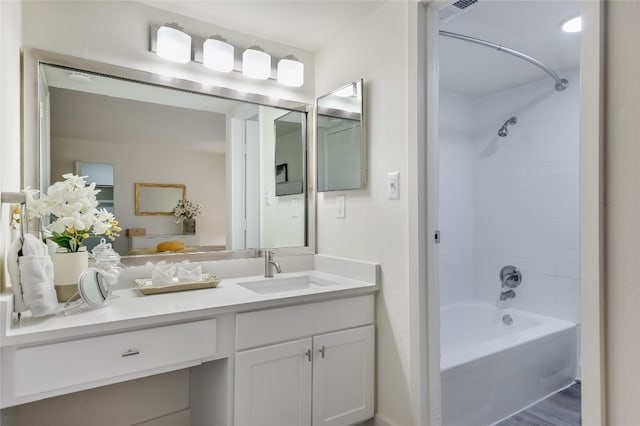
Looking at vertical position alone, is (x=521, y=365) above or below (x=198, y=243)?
below

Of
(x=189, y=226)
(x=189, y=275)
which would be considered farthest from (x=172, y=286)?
(x=189, y=226)

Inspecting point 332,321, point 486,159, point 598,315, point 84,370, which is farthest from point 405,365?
point 486,159

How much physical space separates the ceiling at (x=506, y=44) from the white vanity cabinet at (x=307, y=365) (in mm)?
1551

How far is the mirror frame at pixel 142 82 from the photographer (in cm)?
156

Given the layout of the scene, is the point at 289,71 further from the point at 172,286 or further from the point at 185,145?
the point at 172,286

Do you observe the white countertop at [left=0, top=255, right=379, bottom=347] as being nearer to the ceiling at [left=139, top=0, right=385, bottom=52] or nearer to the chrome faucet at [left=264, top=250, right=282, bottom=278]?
the chrome faucet at [left=264, top=250, right=282, bottom=278]

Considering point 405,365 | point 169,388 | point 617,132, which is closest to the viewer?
point 617,132

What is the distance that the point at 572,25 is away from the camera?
2.06m

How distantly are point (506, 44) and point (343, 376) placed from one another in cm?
220

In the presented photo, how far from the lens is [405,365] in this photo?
1.74 m

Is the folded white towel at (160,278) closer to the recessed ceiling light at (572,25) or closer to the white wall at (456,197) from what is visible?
the white wall at (456,197)

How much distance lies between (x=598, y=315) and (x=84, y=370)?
1.59 metres

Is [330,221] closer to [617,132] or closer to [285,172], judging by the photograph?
[285,172]

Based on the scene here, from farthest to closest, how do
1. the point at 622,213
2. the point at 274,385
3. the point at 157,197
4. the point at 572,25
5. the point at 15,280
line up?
the point at 572,25 → the point at 157,197 → the point at 274,385 → the point at 15,280 → the point at 622,213
